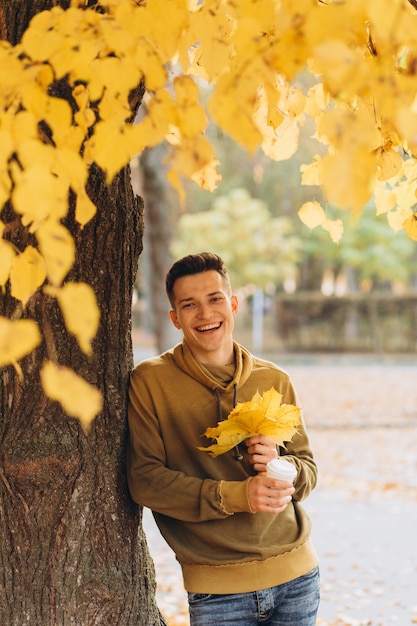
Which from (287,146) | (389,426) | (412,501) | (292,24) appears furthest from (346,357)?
(292,24)

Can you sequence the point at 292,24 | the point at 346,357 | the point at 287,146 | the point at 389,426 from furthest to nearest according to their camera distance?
the point at 346,357 → the point at 389,426 → the point at 287,146 → the point at 292,24

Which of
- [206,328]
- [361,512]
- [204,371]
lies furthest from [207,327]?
[361,512]

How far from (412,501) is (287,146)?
209 inches

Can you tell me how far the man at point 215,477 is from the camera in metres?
2.39

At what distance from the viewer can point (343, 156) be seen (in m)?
1.25

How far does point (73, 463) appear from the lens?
2477 millimetres

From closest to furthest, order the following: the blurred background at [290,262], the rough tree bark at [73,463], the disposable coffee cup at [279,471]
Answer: the disposable coffee cup at [279,471] < the rough tree bark at [73,463] < the blurred background at [290,262]

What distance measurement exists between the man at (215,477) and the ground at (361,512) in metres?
1.89

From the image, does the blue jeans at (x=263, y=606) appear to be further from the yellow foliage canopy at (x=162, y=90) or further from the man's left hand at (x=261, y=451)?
the yellow foliage canopy at (x=162, y=90)

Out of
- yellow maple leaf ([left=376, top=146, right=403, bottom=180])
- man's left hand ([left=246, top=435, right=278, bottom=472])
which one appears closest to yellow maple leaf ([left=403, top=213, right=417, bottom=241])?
yellow maple leaf ([left=376, top=146, right=403, bottom=180])

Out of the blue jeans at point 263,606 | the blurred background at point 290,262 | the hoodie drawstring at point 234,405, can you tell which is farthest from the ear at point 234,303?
the blurred background at point 290,262

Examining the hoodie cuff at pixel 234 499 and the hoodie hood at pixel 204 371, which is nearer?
the hoodie cuff at pixel 234 499

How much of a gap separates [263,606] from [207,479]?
45 centimetres

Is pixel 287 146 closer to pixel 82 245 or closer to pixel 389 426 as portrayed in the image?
pixel 82 245
